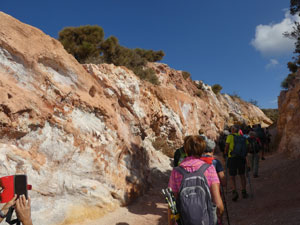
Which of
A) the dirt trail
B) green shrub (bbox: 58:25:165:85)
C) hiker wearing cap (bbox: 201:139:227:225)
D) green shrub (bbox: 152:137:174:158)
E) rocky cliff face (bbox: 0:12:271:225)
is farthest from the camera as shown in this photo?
green shrub (bbox: 58:25:165:85)

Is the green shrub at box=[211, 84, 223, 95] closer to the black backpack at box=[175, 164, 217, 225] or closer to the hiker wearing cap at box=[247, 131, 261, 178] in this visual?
the hiker wearing cap at box=[247, 131, 261, 178]

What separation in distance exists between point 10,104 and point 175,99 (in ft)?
31.4

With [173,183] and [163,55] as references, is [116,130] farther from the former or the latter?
[163,55]

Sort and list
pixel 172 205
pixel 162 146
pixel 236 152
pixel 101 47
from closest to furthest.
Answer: pixel 172 205 → pixel 236 152 → pixel 162 146 → pixel 101 47

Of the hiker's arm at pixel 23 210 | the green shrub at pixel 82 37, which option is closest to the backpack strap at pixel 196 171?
the hiker's arm at pixel 23 210

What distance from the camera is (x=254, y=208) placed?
5004 mm

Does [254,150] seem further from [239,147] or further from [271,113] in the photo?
[271,113]

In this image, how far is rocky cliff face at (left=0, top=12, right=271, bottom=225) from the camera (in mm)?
4320

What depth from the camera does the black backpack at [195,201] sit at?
2173 mm

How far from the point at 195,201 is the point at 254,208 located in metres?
3.60

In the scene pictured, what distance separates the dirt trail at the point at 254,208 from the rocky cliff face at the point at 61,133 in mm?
347

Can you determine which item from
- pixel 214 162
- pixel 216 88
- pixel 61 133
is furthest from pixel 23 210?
pixel 216 88

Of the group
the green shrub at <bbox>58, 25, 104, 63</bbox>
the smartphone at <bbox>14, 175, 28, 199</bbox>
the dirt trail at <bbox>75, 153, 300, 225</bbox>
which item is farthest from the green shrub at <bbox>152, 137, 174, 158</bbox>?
the smartphone at <bbox>14, 175, 28, 199</bbox>

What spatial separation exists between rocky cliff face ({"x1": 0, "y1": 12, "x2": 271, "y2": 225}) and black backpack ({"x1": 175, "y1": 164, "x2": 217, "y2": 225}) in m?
3.07
